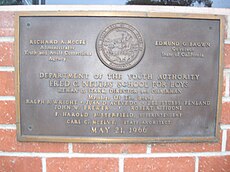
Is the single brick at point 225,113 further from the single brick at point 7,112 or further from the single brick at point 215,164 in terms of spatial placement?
the single brick at point 7,112

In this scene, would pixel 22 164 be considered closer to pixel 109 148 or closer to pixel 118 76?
pixel 109 148

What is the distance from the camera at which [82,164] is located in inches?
60.1

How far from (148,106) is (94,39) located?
0.52 meters

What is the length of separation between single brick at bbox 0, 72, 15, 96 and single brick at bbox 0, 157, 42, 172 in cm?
41

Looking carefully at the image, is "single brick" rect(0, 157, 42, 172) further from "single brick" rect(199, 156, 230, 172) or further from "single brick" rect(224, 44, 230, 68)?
"single brick" rect(224, 44, 230, 68)

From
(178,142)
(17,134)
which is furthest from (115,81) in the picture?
(17,134)

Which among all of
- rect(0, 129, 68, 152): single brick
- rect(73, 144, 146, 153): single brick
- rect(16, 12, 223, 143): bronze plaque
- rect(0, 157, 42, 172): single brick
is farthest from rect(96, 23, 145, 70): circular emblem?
rect(0, 157, 42, 172): single brick

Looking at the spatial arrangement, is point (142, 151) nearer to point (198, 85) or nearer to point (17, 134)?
point (198, 85)

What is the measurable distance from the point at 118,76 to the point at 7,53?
69 centimetres

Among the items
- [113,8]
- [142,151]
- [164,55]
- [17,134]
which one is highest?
[113,8]

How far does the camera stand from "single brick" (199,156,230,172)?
1552 millimetres

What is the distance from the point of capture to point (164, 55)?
4.84 feet

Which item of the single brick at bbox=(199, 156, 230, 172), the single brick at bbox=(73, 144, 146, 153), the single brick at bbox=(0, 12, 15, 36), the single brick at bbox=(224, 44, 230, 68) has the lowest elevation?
the single brick at bbox=(199, 156, 230, 172)

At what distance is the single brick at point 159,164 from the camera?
1.53 m
